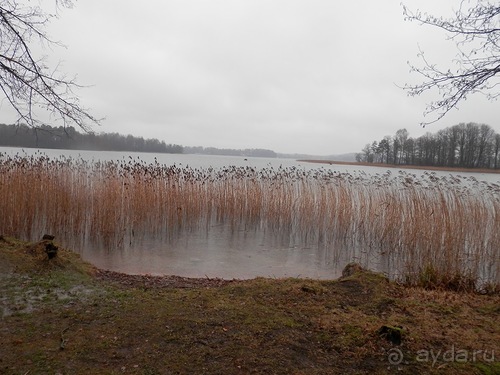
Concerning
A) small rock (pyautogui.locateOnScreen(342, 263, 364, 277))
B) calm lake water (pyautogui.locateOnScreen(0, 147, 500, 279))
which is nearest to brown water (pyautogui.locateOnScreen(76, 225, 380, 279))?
calm lake water (pyautogui.locateOnScreen(0, 147, 500, 279))

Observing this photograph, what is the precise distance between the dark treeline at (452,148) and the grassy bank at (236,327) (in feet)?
158

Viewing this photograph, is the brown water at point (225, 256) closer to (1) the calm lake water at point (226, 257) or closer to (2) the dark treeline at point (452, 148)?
(1) the calm lake water at point (226, 257)

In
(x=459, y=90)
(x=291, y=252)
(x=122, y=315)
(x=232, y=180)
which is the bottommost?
(x=291, y=252)

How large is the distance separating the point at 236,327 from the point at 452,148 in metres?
51.8

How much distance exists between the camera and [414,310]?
150 inches

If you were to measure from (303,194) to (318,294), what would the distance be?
271 inches

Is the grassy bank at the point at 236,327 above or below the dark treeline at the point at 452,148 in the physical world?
below

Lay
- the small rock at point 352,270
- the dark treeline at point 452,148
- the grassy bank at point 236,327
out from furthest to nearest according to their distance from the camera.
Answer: the dark treeline at point 452,148 < the small rock at point 352,270 < the grassy bank at point 236,327

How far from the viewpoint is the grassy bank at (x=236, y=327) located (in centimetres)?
262

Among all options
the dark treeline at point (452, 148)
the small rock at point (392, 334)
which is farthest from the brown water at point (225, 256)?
the dark treeline at point (452, 148)

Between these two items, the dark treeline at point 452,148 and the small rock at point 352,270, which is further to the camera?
the dark treeline at point 452,148

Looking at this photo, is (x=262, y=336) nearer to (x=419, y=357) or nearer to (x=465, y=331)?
(x=419, y=357)

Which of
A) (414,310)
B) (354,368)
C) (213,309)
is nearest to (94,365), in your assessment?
(213,309)

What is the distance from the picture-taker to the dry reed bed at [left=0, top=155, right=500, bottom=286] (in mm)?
7516
